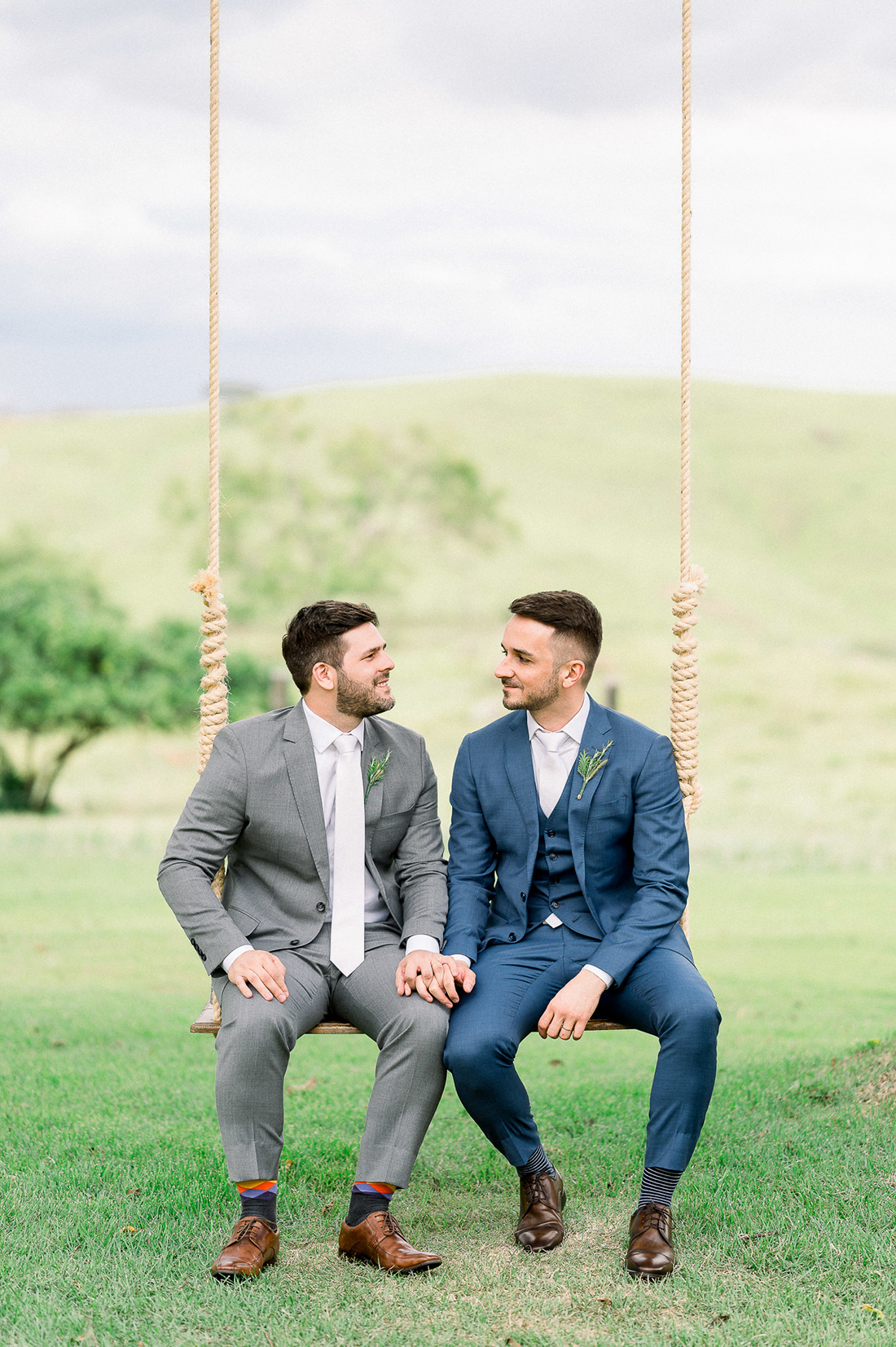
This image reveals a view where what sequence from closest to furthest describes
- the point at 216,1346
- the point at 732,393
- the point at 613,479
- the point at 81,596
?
the point at 216,1346 < the point at 81,596 < the point at 613,479 < the point at 732,393

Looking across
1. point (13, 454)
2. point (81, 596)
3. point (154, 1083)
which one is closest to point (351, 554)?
point (81, 596)

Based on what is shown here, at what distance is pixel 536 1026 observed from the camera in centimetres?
345

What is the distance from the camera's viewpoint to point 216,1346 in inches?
111

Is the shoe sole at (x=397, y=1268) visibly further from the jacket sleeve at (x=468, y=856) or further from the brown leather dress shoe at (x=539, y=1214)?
the jacket sleeve at (x=468, y=856)

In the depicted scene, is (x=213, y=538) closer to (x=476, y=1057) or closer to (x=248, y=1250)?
(x=476, y=1057)

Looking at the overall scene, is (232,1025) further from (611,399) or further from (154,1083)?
(611,399)

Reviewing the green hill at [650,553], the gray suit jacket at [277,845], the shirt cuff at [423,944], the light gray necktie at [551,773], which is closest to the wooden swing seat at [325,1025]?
the gray suit jacket at [277,845]

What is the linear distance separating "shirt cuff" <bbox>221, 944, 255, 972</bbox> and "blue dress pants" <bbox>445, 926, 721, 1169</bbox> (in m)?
0.57

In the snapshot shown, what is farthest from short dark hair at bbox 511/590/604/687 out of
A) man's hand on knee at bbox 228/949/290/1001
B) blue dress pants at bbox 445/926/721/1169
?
man's hand on knee at bbox 228/949/290/1001

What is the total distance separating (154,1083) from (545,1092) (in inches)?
57.9

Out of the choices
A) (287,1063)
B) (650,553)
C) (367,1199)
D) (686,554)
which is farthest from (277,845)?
(650,553)

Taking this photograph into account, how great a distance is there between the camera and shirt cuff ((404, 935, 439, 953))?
3.46 meters

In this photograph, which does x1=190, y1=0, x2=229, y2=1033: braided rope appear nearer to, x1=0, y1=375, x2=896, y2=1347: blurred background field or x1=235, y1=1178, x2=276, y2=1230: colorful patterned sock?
x1=235, y1=1178, x2=276, y2=1230: colorful patterned sock

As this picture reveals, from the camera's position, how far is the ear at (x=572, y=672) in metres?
3.62
